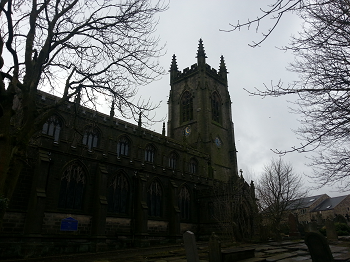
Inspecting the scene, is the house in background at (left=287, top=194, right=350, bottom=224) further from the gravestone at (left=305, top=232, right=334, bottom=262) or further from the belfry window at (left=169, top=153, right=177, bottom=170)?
the gravestone at (left=305, top=232, right=334, bottom=262)

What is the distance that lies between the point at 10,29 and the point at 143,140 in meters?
20.0

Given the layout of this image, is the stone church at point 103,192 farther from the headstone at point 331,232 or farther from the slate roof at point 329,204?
the slate roof at point 329,204

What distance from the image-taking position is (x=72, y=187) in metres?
16.8

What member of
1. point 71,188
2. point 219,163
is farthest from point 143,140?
point 219,163

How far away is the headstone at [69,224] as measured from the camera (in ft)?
49.7

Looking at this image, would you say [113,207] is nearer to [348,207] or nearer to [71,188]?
[71,188]

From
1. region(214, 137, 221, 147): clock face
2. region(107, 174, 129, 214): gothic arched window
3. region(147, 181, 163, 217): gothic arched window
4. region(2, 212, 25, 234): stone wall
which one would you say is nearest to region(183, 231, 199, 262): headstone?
region(2, 212, 25, 234): stone wall

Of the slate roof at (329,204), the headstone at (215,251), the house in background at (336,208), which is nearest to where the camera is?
the headstone at (215,251)

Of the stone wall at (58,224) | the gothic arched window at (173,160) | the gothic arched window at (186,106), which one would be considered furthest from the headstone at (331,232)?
the gothic arched window at (186,106)

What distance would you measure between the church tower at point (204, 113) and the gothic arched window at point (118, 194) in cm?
1571

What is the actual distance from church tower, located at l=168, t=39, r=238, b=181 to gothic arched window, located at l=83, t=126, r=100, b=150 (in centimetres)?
1578

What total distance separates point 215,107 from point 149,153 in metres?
17.1

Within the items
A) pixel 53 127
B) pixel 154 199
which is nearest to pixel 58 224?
pixel 53 127

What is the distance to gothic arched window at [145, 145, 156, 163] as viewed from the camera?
26916 mm
